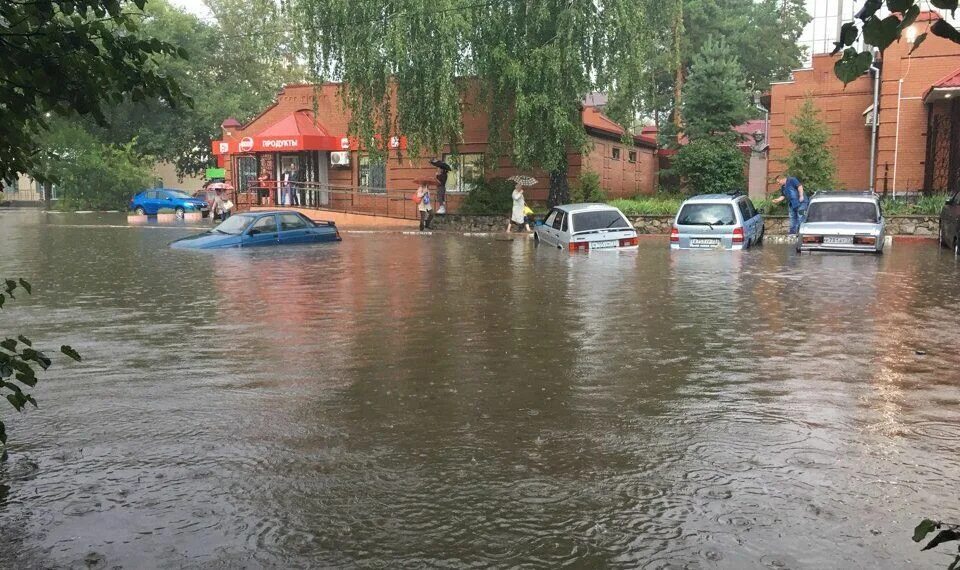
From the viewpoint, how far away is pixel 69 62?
13.4 ft

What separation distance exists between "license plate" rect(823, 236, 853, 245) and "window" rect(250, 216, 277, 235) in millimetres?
14455

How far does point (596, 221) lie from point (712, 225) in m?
2.92

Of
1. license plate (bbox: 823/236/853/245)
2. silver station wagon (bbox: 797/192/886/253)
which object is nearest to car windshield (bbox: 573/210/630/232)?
silver station wagon (bbox: 797/192/886/253)

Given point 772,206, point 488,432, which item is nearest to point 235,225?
point 772,206

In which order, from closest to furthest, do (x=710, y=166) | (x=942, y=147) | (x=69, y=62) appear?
(x=69, y=62) < (x=942, y=147) < (x=710, y=166)

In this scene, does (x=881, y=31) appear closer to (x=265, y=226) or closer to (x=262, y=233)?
(x=262, y=233)

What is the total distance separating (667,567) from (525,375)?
4274mm

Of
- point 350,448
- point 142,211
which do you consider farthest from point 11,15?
point 142,211

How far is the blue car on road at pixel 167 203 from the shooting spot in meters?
49.2

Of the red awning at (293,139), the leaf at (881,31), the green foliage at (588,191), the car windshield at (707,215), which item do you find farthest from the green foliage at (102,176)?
the leaf at (881,31)

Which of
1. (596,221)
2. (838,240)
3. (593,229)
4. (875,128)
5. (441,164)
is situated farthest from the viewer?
(441,164)

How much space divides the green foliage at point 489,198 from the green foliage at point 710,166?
7.55m

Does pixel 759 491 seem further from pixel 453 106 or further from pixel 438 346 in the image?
pixel 453 106

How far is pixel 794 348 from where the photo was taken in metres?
9.69
